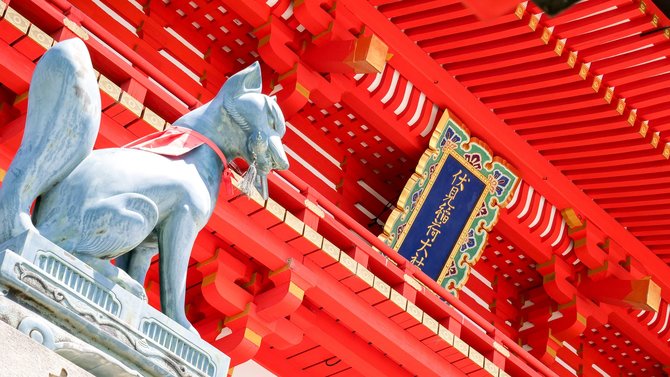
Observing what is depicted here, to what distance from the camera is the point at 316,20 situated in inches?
347

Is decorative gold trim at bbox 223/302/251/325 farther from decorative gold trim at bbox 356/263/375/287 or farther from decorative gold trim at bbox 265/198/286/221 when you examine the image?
decorative gold trim at bbox 356/263/375/287

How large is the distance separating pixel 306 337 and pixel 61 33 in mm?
2424

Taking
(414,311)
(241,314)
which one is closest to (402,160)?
(414,311)

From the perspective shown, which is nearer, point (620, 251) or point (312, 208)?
point (312, 208)

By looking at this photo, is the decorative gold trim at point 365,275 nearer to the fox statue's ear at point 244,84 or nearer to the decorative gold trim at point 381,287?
the decorative gold trim at point 381,287

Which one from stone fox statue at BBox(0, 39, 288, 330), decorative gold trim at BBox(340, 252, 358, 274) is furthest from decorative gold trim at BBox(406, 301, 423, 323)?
stone fox statue at BBox(0, 39, 288, 330)

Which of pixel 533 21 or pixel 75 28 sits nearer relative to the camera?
pixel 75 28

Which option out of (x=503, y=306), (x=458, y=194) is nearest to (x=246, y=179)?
(x=458, y=194)

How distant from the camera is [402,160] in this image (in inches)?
386

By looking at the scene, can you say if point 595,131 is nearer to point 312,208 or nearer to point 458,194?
point 458,194

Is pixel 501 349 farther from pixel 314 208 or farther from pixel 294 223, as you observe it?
pixel 294 223

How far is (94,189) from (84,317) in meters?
0.48

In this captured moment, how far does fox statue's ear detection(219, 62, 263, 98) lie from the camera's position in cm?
454

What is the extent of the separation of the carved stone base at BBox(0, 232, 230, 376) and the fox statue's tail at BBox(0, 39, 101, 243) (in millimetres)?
217
